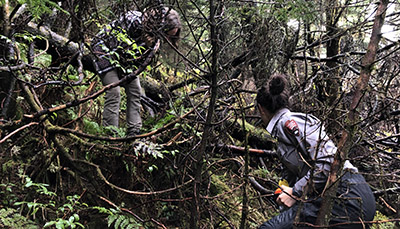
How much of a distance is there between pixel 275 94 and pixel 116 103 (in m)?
2.15

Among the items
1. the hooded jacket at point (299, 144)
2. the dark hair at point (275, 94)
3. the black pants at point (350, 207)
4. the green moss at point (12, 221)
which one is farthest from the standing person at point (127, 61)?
the black pants at point (350, 207)

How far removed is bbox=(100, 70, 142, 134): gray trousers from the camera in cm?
412

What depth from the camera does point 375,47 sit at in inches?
82.7

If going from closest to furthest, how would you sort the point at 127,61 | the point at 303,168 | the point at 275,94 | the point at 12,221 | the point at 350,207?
the point at 350,207, the point at 12,221, the point at 303,168, the point at 275,94, the point at 127,61

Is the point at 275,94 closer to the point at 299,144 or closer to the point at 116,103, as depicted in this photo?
the point at 299,144

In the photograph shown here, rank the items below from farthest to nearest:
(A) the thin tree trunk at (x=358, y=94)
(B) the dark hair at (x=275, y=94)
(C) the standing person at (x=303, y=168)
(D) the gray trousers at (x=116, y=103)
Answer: (D) the gray trousers at (x=116, y=103), (B) the dark hair at (x=275, y=94), (C) the standing person at (x=303, y=168), (A) the thin tree trunk at (x=358, y=94)

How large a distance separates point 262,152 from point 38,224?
3587 millimetres

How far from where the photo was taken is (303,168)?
2984mm

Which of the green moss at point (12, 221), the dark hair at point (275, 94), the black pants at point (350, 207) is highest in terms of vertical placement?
the dark hair at point (275, 94)

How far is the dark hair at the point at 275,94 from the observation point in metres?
3.24

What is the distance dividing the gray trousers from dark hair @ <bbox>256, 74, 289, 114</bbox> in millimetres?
1734

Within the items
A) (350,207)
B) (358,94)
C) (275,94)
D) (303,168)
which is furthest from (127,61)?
(350,207)

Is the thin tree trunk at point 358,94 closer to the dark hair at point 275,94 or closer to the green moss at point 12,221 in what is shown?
the dark hair at point 275,94

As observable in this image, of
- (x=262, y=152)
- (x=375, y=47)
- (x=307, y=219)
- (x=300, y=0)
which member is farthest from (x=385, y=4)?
(x=262, y=152)
